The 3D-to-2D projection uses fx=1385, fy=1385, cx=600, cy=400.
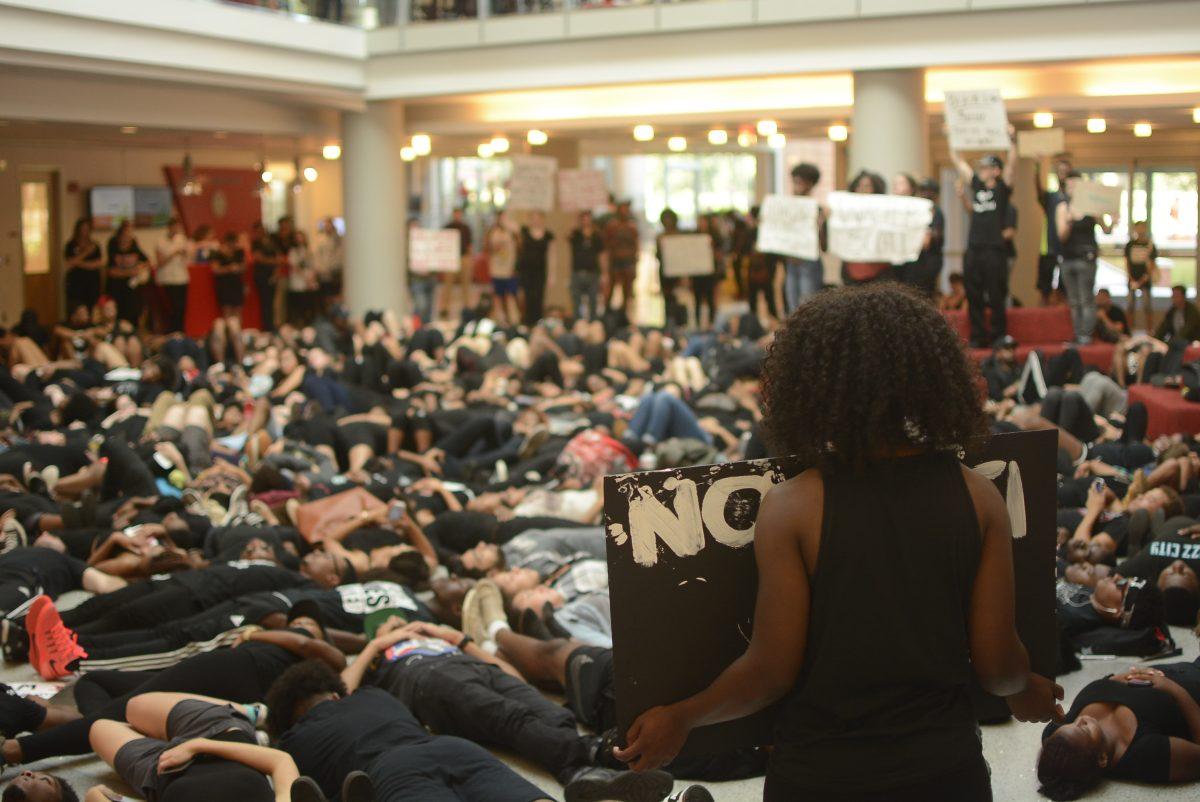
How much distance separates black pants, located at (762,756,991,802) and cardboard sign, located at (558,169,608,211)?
656 inches

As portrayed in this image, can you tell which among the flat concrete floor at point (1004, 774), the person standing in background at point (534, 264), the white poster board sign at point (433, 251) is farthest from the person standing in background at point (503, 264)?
the flat concrete floor at point (1004, 774)

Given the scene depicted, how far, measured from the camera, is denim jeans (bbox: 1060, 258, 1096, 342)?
1398 cm

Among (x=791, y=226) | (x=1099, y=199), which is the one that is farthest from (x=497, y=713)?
(x=1099, y=199)

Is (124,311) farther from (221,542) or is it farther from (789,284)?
(221,542)

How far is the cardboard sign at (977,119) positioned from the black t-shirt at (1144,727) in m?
8.11

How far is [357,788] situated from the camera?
407 centimetres

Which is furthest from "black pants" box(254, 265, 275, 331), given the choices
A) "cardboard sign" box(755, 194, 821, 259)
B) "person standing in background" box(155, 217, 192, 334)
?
"cardboard sign" box(755, 194, 821, 259)

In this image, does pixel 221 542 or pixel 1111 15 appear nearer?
pixel 221 542

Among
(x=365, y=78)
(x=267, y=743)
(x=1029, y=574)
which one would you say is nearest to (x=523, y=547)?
(x=267, y=743)

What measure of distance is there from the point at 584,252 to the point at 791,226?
7.09 m

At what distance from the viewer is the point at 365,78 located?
60.2ft

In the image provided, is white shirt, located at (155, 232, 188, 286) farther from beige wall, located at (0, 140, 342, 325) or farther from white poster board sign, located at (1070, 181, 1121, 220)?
white poster board sign, located at (1070, 181, 1121, 220)

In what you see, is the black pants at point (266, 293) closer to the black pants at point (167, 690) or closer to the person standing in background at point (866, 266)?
the person standing in background at point (866, 266)

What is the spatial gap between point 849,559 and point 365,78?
1699 centimetres
